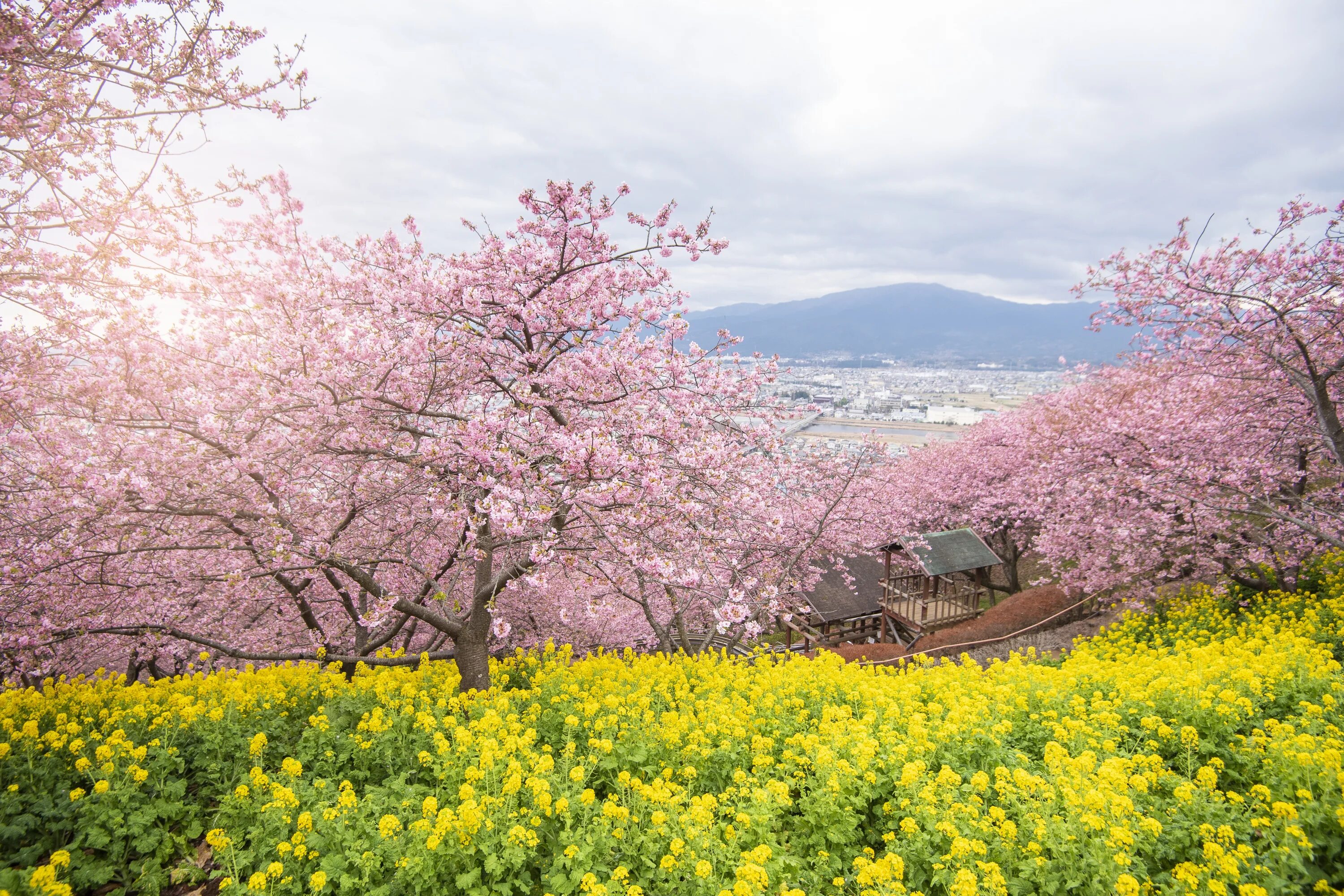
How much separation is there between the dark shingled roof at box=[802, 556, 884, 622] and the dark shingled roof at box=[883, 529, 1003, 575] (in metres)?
1.60

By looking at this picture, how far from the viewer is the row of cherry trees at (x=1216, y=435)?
11.1m

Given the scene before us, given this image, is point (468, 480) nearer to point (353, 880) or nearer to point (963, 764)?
point (353, 880)

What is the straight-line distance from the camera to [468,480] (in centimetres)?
683

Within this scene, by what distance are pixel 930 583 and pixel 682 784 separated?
69.1 ft

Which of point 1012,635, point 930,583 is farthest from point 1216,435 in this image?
point 930,583

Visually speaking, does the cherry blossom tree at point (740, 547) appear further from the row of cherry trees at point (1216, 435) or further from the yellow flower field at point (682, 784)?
the row of cherry trees at point (1216, 435)

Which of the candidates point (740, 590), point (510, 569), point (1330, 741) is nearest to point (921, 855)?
point (740, 590)

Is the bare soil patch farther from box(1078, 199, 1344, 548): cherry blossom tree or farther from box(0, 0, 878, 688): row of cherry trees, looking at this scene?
box(0, 0, 878, 688): row of cherry trees

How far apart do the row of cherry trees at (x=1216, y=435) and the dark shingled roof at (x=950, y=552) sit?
12.5ft

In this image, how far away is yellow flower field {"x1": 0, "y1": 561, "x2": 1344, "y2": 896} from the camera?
4.32 meters

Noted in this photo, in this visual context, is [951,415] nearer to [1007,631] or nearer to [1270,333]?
[1007,631]

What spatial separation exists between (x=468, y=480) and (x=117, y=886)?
446 centimetres

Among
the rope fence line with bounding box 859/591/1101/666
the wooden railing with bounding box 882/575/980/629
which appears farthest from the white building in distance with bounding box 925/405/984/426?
the rope fence line with bounding box 859/591/1101/666

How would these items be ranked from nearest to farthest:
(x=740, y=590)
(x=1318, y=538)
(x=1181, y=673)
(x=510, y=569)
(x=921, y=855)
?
(x=921, y=855), (x=740, y=590), (x=510, y=569), (x=1181, y=673), (x=1318, y=538)
